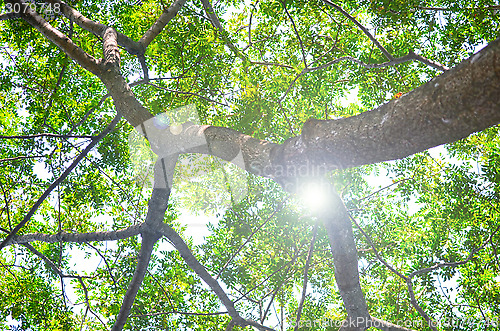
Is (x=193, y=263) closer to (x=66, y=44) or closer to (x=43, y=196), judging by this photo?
(x=43, y=196)

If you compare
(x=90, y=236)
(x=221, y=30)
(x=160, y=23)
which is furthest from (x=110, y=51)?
(x=90, y=236)

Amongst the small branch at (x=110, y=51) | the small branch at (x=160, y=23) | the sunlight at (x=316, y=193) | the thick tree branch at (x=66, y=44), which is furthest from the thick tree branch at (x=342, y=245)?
the small branch at (x=160, y=23)

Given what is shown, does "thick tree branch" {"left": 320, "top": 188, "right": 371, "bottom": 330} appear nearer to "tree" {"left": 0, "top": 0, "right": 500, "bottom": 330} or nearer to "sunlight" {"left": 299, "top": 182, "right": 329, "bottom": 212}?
"sunlight" {"left": 299, "top": 182, "right": 329, "bottom": 212}

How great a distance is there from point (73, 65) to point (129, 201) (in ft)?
6.58

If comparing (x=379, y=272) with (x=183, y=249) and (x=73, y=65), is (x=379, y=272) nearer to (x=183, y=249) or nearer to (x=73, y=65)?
(x=183, y=249)

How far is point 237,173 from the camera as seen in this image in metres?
5.34

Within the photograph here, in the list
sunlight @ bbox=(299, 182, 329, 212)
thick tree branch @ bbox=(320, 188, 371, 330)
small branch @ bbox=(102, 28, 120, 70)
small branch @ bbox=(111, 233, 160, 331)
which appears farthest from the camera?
small branch @ bbox=(111, 233, 160, 331)

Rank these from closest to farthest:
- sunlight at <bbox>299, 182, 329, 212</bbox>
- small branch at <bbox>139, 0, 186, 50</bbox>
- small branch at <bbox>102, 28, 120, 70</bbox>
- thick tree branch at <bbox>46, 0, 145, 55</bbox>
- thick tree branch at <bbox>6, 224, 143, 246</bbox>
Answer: sunlight at <bbox>299, 182, 329, 212</bbox> < small branch at <bbox>102, 28, 120, 70</bbox> < thick tree branch at <bbox>46, 0, 145, 55</bbox> < small branch at <bbox>139, 0, 186, 50</bbox> < thick tree branch at <bbox>6, 224, 143, 246</bbox>

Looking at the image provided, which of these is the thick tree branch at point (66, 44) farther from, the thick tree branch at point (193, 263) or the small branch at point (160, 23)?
the thick tree branch at point (193, 263)

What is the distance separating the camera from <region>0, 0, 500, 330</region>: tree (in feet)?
13.1

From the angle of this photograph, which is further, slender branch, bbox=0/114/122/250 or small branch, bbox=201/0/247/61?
small branch, bbox=201/0/247/61

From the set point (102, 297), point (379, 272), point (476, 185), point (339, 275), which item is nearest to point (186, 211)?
point (102, 297)

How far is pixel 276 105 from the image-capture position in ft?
14.8

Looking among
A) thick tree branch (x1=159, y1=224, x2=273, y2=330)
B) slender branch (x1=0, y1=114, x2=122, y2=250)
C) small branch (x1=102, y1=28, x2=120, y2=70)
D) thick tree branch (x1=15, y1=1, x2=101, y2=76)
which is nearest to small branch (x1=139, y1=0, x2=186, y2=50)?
small branch (x1=102, y1=28, x2=120, y2=70)
